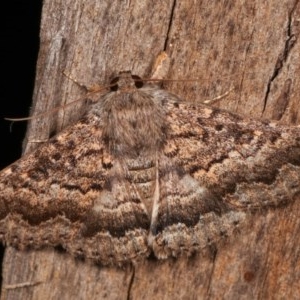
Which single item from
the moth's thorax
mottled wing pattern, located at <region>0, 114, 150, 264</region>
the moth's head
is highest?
the moth's head

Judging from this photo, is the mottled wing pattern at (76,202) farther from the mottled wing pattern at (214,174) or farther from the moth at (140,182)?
the mottled wing pattern at (214,174)

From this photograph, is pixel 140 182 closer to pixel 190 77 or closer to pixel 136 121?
pixel 136 121

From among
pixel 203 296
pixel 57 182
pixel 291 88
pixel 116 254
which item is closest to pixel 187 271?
pixel 203 296

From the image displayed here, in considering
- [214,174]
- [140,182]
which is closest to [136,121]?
[140,182]

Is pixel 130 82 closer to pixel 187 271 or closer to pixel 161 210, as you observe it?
pixel 161 210

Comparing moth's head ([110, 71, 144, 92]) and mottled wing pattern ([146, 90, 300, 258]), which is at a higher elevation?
moth's head ([110, 71, 144, 92])

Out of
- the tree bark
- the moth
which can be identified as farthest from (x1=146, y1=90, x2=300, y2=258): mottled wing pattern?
the tree bark

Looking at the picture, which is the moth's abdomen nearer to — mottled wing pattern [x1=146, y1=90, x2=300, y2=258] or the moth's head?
mottled wing pattern [x1=146, y1=90, x2=300, y2=258]
